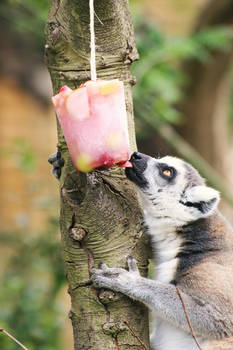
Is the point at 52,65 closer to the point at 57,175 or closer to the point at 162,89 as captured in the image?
the point at 57,175

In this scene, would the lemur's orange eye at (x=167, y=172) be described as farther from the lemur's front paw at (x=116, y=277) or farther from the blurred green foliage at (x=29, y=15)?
the blurred green foliage at (x=29, y=15)

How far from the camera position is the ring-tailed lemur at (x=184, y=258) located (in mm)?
2695

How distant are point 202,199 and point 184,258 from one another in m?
0.33

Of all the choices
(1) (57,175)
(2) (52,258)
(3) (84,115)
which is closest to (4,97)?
(2) (52,258)

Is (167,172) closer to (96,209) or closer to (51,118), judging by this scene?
(96,209)

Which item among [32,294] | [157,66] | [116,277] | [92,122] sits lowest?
[32,294]

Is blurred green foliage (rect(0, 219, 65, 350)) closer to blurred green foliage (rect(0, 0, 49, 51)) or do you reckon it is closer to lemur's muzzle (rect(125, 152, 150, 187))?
blurred green foliage (rect(0, 0, 49, 51))

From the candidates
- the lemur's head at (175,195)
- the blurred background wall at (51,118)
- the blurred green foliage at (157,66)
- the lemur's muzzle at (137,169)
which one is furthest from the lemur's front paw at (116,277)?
the blurred green foliage at (157,66)

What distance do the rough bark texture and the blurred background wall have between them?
116 cm

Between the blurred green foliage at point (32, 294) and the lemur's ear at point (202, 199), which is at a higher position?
the lemur's ear at point (202, 199)

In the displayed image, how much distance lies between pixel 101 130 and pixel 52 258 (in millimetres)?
3393

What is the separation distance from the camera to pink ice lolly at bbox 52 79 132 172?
2023 millimetres

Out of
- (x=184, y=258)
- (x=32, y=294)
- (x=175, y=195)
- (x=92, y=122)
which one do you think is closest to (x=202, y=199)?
(x=175, y=195)

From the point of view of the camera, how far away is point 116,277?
94.7 inches
